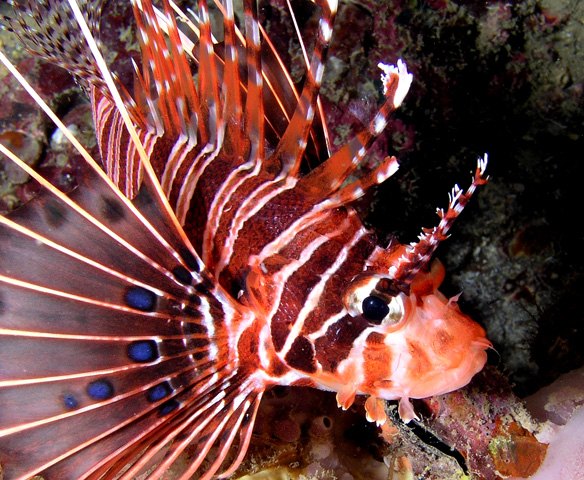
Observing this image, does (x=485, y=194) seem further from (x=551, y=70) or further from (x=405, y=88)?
(x=405, y=88)

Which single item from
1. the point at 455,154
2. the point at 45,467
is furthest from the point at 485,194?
the point at 45,467

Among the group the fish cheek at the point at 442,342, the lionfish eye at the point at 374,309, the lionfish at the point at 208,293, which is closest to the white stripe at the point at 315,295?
the lionfish at the point at 208,293

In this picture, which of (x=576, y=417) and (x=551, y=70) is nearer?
(x=576, y=417)

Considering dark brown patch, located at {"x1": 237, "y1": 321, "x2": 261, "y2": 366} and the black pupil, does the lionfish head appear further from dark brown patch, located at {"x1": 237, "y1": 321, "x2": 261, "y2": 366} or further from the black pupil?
dark brown patch, located at {"x1": 237, "y1": 321, "x2": 261, "y2": 366}

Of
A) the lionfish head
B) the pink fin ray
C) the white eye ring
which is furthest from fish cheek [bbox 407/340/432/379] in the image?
the pink fin ray

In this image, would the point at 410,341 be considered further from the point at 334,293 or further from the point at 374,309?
the point at 334,293

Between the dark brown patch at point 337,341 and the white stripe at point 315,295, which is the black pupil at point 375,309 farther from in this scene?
the white stripe at point 315,295

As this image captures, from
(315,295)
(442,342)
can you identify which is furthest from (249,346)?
(442,342)
